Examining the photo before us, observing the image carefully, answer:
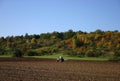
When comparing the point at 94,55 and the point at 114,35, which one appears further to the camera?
the point at 114,35

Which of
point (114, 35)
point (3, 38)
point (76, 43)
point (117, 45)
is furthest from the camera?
point (3, 38)

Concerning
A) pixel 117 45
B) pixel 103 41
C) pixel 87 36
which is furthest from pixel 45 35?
pixel 117 45

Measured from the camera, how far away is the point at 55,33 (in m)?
148

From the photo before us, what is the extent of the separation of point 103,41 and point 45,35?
53.4 m

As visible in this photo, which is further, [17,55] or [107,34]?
[107,34]

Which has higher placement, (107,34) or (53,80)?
(107,34)

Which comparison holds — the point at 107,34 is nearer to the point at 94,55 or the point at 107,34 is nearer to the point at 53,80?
the point at 94,55

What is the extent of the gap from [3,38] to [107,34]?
60.1 m

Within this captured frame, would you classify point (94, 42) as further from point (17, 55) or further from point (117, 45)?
point (17, 55)

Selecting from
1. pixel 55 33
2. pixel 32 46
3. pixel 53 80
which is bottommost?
pixel 53 80

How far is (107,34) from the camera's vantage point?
114500 mm

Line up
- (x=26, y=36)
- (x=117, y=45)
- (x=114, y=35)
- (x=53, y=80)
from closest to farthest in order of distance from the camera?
(x=53, y=80), (x=117, y=45), (x=114, y=35), (x=26, y=36)

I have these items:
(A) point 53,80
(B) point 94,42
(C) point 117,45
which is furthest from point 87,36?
(A) point 53,80

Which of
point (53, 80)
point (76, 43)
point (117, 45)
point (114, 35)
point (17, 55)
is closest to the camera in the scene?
point (53, 80)
